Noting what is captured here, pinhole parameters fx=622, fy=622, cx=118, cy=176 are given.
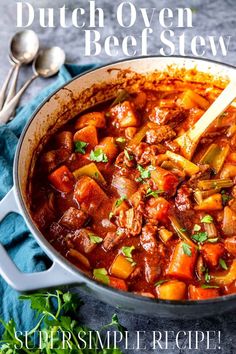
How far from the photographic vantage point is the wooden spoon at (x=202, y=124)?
12.8 feet

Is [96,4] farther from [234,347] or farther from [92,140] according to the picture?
[234,347]

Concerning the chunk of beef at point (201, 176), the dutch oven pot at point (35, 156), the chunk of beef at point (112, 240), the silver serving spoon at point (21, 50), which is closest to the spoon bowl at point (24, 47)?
the silver serving spoon at point (21, 50)

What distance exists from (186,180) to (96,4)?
224cm

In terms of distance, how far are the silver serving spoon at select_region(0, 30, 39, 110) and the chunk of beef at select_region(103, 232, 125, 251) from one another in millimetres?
1735

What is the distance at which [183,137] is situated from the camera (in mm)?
4062

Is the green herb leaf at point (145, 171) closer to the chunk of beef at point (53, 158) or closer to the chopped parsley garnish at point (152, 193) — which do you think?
the chopped parsley garnish at point (152, 193)

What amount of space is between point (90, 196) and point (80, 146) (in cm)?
44

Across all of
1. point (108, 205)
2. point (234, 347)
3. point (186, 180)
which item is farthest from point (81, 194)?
point (234, 347)

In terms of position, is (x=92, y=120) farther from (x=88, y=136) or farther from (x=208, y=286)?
(x=208, y=286)

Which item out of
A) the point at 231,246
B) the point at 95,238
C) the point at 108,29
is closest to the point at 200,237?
the point at 231,246

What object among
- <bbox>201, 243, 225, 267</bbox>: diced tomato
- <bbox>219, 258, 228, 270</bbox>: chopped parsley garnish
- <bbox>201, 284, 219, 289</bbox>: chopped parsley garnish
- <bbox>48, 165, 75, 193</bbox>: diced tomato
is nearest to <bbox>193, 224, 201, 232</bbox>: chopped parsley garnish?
<bbox>201, 243, 225, 267</bbox>: diced tomato

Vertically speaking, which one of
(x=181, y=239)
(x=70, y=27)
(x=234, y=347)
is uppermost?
(x=70, y=27)

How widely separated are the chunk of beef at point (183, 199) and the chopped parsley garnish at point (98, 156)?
21.4 inches

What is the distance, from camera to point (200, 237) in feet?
11.9
